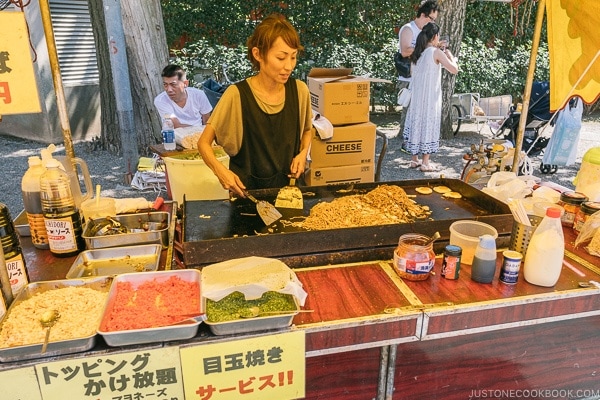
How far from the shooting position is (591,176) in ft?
8.67

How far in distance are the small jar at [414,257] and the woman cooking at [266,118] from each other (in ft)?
3.87

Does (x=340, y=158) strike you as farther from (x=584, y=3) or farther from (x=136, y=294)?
(x=136, y=294)

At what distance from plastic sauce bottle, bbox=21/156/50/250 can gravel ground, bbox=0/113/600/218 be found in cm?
394

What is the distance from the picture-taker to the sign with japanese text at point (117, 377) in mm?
1374

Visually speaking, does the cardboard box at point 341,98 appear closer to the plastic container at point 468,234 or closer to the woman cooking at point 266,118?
the woman cooking at point 266,118

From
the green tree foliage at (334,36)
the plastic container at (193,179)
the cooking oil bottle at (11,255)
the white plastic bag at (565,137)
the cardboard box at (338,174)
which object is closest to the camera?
the cooking oil bottle at (11,255)

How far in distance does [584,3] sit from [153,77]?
597 centimetres

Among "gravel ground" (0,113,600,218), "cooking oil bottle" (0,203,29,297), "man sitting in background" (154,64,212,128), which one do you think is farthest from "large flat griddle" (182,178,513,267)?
"gravel ground" (0,113,600,218)

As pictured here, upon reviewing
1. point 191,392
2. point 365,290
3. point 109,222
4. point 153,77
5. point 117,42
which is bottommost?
point 191,392

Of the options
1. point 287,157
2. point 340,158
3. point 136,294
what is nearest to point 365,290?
point 136,294

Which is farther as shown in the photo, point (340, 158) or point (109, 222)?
point (340, 158)

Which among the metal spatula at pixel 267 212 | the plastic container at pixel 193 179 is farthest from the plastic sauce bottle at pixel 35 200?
the plastic container at pixel 193 179

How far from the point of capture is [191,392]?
149 cm

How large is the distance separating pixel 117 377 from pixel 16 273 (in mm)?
645
